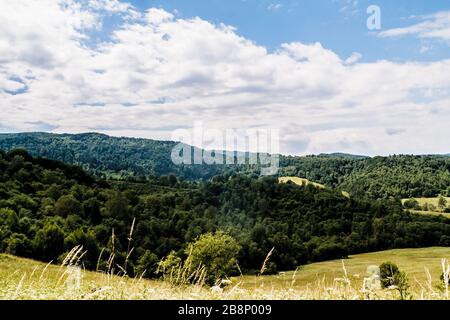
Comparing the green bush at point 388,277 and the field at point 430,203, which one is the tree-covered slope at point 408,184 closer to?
the field at point 430,203

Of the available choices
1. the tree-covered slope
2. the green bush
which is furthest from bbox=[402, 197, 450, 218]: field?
the green bush

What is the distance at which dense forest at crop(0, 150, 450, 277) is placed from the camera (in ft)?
246

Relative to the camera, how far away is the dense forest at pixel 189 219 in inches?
2958

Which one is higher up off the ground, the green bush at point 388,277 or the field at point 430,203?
the green bush at point 388,277

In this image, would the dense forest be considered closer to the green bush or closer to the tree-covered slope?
the tree-covered slope

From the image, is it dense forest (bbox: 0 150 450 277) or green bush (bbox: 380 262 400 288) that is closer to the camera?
green bush (bbox: 380 262 400 288)

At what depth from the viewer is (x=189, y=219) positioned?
380 ft

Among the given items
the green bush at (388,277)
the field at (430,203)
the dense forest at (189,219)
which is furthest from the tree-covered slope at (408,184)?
the green bush at (388,277)

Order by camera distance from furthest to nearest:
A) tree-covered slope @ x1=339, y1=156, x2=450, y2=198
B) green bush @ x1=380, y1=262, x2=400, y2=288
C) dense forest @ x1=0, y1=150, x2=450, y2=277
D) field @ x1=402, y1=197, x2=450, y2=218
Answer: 1. tree-covered slope @ x1=339, y1=156, x2=450, y2=198
2. field @ x1=402, y1=197, x2=450, y2=218
3. dense forest @ x1=0, y1=150, x2=450, y2=277
4. green bush @ x1=380, y1=262, x2=400, y2=288

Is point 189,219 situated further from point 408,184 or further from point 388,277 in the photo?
point 388,277

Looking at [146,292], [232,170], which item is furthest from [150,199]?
[146,292]

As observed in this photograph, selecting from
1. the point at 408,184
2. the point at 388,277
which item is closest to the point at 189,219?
the point at 408,184
